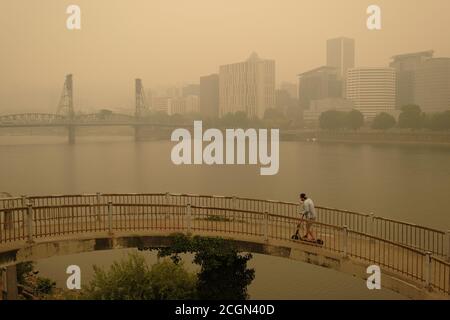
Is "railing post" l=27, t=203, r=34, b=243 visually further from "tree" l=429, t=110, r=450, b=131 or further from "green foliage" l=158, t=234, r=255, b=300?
"tree" l=429, t=110, r=450, b=131

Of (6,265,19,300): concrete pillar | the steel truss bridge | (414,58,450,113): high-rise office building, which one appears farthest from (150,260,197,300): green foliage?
(414,58,450,113): high-rise office building

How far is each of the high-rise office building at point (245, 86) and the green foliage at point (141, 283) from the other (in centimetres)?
12910

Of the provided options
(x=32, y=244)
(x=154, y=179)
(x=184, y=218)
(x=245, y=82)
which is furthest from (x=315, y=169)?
(x=245, y=82)

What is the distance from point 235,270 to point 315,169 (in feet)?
121

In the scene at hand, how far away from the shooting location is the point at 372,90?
16700cm

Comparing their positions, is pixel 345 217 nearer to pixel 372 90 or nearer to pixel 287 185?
pixel 287 185

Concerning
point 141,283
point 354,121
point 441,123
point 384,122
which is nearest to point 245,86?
point 354,121

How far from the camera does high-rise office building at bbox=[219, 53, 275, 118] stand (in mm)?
142075

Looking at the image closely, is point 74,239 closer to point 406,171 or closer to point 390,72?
point 406,171

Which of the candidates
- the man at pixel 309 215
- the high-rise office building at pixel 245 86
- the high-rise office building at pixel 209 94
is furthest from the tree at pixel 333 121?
the man at pixel 309 215

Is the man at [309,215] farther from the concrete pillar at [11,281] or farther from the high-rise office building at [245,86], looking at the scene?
the high-rise office building at [245,86]

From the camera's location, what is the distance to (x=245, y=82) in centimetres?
14538

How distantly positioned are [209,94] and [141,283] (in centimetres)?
14368

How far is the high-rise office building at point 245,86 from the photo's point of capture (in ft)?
466
